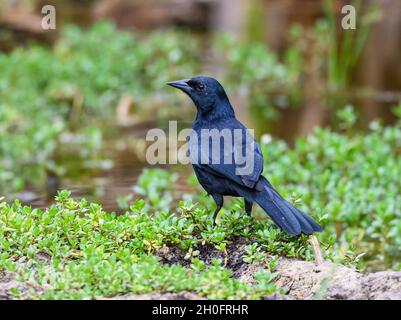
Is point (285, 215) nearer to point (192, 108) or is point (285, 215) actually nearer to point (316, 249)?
point (316, 249)

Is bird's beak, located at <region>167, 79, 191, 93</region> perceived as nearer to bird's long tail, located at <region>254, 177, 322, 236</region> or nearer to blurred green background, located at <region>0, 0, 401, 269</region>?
blurred green background, located at <region>0, 0, 401, 269</region>

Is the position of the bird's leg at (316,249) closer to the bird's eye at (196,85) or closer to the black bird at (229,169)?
the black bird at (229,169)

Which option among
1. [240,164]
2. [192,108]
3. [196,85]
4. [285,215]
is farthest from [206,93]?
[192,108]

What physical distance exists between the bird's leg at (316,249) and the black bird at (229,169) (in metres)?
0.08

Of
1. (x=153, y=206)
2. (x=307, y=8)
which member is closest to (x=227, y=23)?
(x=307, y=8)

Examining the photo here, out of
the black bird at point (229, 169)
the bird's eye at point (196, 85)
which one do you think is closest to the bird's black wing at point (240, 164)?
the black bird at point (229, 169)

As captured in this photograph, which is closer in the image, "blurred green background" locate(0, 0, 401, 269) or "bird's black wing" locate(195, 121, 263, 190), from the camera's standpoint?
"bird's black wing" locate(195, 121, 263, 190)

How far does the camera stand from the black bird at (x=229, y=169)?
15.8ft

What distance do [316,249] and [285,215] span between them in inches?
9.6

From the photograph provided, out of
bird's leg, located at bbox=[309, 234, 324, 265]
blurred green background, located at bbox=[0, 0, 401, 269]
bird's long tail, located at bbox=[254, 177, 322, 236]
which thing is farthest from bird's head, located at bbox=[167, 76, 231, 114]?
bird's leg, located at bbox=[309, 234, 324, 265]

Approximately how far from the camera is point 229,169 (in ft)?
16.6

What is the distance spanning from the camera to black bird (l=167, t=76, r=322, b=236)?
4.81 meters

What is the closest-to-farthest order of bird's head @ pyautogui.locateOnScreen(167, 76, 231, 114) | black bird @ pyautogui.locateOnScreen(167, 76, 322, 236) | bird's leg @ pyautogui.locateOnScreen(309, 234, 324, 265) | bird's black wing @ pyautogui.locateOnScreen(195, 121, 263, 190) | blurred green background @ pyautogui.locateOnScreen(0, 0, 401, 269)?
bird's leg @ pyautogui.locateOnScreen(309, 234, 324, 265) → black bird @ pyautogui.locateOnScreen(167, 76, 322, 236) → bird's black wing @ pyautogui.locateOnScreen(195, 121, 263, 190) → bird's head @ pyautogui.locateOnScreen(167, 76, 231, 114) → blurred green background @ pyautogui.locateOnScreen(0, 0, 401, 269)
